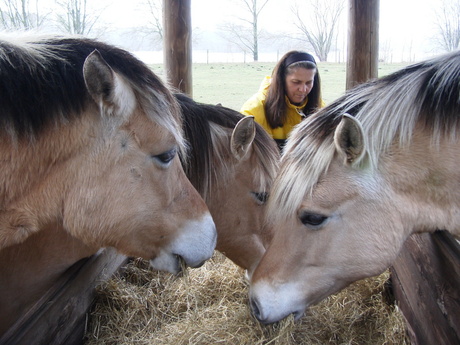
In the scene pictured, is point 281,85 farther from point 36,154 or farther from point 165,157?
point 36,154

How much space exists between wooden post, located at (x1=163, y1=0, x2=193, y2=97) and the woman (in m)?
0.91

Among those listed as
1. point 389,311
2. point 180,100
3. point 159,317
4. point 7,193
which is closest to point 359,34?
point 180,100

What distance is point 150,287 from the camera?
2924mm

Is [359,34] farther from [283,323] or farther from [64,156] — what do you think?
[64,156]

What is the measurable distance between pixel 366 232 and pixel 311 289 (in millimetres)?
355

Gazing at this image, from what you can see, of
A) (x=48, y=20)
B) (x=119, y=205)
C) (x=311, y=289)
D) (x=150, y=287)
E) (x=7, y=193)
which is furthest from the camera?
(x=48, y=20)

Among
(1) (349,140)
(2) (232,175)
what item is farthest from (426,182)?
(2) (232,175)

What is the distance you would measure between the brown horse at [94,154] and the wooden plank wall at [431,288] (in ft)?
3.73

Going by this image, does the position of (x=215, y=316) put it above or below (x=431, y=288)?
below

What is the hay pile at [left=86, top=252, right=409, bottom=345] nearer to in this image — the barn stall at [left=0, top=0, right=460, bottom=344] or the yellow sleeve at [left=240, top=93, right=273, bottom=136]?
the barn stall at [left=0, top=0, right=460, bottom=344]

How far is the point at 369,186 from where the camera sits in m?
1.58

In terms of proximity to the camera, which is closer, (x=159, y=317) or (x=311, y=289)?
(x=311, y=289)

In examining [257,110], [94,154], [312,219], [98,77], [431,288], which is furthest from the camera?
[257,110]

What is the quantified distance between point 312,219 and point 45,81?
3.97ft
